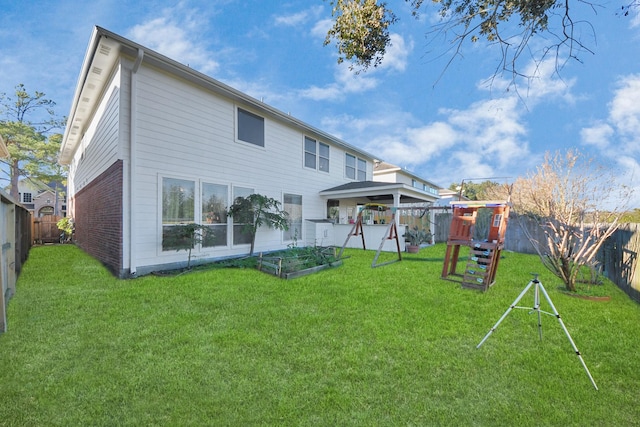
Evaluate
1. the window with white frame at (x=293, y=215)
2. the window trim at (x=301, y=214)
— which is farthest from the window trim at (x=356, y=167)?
the window with white frame at (x=293, y=215)

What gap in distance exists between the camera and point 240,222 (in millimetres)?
8430

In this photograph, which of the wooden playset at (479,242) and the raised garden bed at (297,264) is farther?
the raised garden bed at (297,264)

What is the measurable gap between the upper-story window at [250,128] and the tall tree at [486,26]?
5.38 metres

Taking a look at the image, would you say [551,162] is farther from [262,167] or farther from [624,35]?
[262,167]

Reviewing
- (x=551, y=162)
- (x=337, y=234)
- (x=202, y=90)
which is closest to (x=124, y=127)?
(x=202, y=90)

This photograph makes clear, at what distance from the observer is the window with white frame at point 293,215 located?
10.3 metres

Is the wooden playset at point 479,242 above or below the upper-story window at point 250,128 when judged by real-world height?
below

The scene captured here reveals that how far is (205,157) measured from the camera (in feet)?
25.0

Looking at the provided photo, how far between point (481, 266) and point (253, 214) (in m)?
6.27

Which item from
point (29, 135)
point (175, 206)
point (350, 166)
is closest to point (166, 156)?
point (175, 206)

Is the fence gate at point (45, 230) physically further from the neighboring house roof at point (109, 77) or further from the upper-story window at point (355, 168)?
the upper-story window at point (355, 168)

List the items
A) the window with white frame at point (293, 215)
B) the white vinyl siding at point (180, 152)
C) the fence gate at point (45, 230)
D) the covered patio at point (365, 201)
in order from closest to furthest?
the white vinyl siding at point (180, 152), the window with white frame at point (293, 215), the covered patio at point (365, 201), the fence gate at point (45, 230)

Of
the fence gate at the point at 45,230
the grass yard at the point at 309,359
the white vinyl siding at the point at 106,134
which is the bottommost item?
the grass yard at the point at 309,359

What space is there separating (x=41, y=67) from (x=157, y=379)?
19641 millimetres
